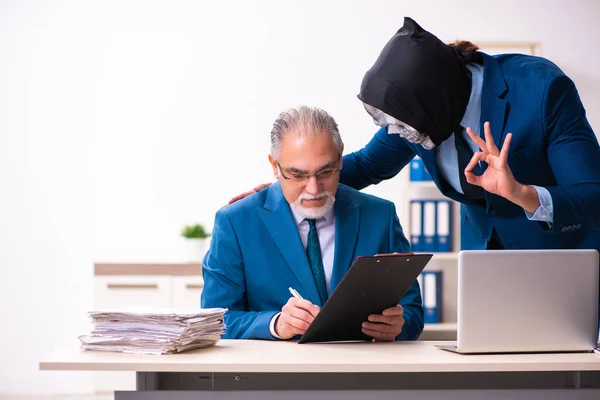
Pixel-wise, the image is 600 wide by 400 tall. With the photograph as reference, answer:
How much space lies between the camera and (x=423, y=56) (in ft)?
6.52

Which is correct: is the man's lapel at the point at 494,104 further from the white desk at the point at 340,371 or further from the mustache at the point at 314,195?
the white desk at the point at 340,371

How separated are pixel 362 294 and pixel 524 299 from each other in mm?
378

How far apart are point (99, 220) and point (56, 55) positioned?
1.16m

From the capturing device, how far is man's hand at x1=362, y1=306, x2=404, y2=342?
2.02 meters

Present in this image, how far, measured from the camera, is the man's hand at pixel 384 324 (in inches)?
79.5

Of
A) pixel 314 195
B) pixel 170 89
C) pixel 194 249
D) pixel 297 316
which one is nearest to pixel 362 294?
pixel 297 316

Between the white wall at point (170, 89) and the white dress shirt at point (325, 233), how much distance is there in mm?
2812

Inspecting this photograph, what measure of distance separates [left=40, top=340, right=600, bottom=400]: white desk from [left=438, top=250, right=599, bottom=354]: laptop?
0.04 m

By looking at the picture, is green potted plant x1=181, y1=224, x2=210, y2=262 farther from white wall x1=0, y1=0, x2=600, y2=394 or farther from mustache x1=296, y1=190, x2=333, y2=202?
mustache x1=296, y1=190, x2=333, y2=202

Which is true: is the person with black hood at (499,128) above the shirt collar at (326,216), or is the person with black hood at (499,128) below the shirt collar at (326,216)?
above

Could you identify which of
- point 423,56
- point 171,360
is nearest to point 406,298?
point 423,56

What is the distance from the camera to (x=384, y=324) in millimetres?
2043

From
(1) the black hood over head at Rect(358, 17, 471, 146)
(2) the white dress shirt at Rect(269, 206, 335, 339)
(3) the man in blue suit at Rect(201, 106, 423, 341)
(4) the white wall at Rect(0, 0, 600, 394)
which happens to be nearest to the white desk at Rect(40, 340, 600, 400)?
(3) the man in blue suit at Rect(201, 106, 423, 341)

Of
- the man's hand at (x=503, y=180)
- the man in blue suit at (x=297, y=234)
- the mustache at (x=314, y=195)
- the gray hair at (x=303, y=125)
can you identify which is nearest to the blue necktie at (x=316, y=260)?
the man in blue suit at (x=297, y=234)
